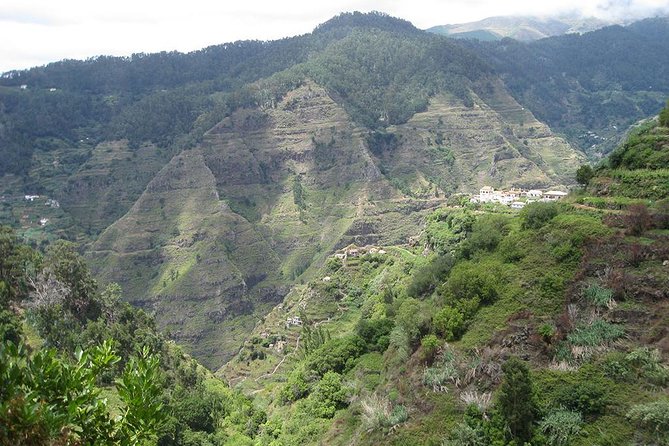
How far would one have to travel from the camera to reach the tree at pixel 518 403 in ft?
77.6

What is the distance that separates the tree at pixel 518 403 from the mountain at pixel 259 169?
75.8 metres

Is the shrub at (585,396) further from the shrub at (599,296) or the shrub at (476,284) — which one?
the shrub at (476,284)

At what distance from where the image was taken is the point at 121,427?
31.0 feet

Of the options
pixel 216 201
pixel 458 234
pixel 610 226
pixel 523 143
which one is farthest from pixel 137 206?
pixel 610 226

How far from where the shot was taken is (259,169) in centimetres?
14625

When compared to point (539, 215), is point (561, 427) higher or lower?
lower

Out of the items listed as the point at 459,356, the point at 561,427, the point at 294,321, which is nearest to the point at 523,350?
the point at 459,356

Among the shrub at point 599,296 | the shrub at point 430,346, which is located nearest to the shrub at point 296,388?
the shrub at point 430,346

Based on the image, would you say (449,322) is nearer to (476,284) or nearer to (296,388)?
(476,284)

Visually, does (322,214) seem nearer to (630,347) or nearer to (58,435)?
(630,347)

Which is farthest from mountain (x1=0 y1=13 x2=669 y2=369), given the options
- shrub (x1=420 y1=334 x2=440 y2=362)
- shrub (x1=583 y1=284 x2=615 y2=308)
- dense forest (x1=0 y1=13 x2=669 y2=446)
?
shrub (x1=583 y1=284 x2=615 y2=308)

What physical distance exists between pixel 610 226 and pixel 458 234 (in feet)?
94.0

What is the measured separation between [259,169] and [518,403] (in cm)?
12762

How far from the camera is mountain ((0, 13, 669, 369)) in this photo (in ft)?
378
